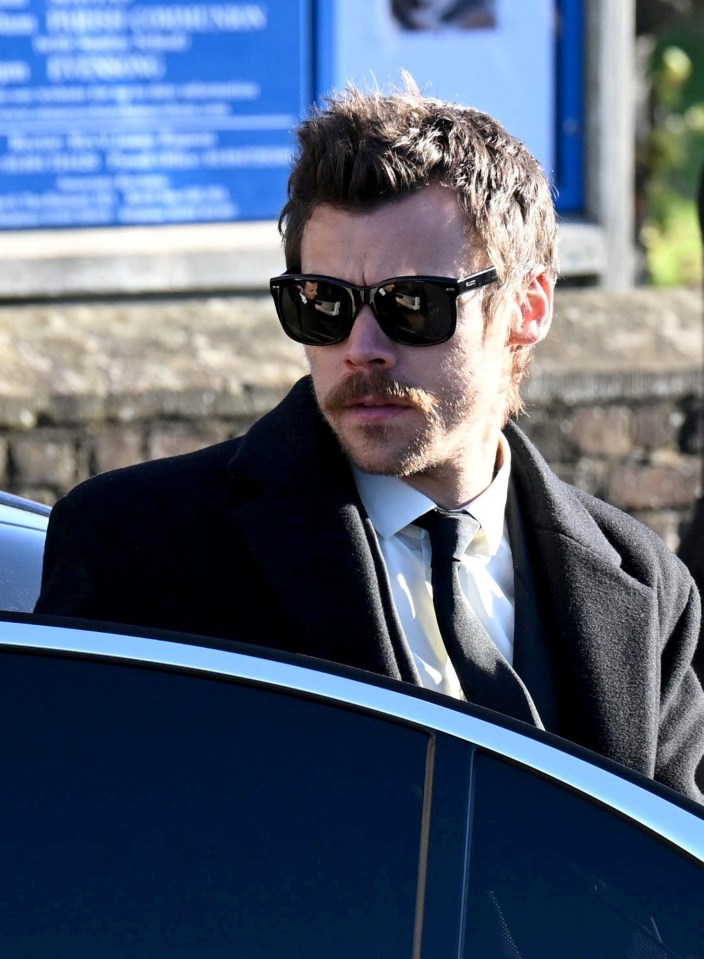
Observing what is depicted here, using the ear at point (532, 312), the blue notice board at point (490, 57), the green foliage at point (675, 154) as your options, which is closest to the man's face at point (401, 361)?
the ear at point (532, 312)

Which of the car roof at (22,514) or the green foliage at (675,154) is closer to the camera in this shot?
the car roof at (22,514)

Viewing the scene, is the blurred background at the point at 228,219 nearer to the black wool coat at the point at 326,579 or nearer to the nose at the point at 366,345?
the black wool coat at the point at 326,579

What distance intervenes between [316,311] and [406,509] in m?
0.28

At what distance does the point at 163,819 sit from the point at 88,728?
11cm

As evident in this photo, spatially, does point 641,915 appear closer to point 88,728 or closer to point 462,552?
point 88,728

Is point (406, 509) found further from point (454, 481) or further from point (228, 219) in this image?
point (228, 219)

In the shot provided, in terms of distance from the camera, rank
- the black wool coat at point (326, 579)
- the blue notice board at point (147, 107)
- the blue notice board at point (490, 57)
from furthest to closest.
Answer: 1. the blue notice board at point (490, 57)
2. the blue notice board at point (147, 107)
3. the black wool coat at point (326, 579)

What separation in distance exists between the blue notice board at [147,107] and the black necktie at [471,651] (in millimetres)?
2805

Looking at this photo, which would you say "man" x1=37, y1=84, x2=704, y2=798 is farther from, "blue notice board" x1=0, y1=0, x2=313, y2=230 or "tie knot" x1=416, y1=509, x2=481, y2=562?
"blue notice board" x1=0, y1=0, x2=313, y2=230

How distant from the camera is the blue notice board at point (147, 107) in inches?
179

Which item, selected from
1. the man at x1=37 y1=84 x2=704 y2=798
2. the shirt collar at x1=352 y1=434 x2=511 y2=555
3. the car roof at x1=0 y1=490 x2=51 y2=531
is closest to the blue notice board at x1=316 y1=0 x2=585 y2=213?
the car roof at x1=0 y1=490 x2=51 y2=531

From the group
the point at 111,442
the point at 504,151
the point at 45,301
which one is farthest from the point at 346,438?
the point at 45,301

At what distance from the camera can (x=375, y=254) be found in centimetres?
193

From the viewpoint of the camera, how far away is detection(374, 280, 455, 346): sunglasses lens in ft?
6.29
